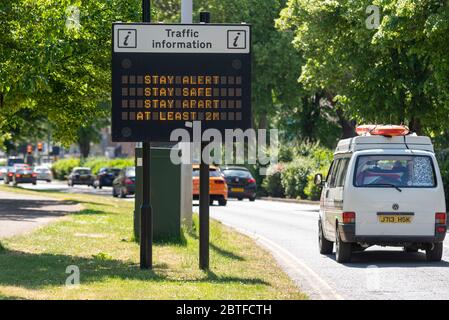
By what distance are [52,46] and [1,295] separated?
5.82m

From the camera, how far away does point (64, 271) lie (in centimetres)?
1614

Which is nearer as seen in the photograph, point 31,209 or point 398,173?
point 398,173

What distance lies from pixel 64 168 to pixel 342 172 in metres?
85.4

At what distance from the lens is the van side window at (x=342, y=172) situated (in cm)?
1936

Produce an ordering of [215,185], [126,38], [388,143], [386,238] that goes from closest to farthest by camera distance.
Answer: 1. [126,38]
2. [386,238]
3. [388,143]
4. [215,185]

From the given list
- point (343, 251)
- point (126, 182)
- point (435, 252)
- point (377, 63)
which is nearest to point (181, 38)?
point (343, 251)

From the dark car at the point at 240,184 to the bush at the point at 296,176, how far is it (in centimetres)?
265

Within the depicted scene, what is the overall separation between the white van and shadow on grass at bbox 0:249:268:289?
10.6 ft

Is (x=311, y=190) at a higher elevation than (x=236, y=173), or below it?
below

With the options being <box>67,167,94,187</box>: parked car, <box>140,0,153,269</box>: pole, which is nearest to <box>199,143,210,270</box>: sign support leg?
<box>140,0,153,269</box>: pole

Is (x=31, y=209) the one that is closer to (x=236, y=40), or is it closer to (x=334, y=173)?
(x=334, y=173)

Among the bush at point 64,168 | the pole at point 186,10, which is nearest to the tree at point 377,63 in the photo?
the pole at point 186,10

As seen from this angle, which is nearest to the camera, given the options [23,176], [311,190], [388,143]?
[388,143]

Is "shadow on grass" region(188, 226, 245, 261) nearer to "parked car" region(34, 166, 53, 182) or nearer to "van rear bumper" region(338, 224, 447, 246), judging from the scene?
"van rear bumper" region(338, 224, 447, 246)
